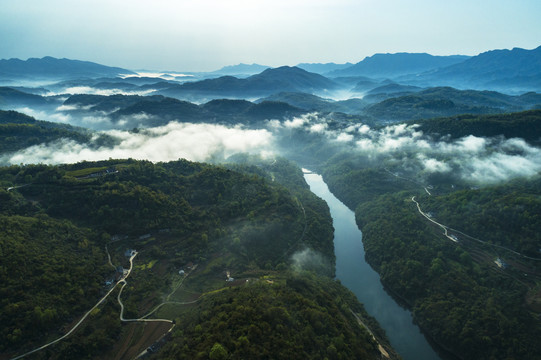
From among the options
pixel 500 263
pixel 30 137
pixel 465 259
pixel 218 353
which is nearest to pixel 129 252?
pixel 218 353

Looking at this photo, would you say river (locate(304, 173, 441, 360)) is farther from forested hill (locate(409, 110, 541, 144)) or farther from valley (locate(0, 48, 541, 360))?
forested hill (locate(409, 110, 541, 144))

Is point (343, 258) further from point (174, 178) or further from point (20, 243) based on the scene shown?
point (20, 243)

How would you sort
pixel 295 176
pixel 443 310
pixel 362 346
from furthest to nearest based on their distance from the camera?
pixel 295 176
pixel 443 310
pixel 362 346

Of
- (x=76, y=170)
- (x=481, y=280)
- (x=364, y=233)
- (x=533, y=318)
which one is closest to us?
(x=533, y=318)

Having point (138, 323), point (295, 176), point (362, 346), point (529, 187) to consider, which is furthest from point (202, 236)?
point (529, 187)

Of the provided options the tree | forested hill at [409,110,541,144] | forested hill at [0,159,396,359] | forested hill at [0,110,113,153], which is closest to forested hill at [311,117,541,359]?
forested hill at [0,159,396,359]

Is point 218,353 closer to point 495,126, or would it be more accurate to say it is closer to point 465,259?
point 465,259

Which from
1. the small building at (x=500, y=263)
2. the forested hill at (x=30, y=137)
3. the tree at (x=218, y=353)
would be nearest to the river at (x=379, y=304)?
the small building at (x=500, y=263)

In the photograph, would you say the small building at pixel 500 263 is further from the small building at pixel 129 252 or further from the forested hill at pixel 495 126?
the forested hill at pixel 495 126
